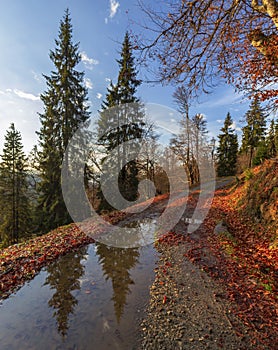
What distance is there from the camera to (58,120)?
551 inches

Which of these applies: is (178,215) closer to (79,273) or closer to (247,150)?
(79,273)

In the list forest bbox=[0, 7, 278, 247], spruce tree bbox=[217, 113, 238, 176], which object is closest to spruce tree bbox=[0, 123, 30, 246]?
forest bbox=[0, 7, 278, 247]

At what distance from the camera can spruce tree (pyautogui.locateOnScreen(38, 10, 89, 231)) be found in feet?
42.9

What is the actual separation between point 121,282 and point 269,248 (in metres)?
4.07

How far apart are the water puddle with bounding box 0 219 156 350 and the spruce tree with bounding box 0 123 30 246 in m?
12.3

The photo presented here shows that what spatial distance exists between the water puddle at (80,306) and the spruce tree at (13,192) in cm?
1232

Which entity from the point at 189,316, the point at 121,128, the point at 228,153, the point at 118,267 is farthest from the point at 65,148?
the point at 228,153

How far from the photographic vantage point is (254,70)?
400 centimetres

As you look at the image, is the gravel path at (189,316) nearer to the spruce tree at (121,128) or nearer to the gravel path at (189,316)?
the gravel path at (189,316)

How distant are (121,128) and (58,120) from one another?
Result: 5.16 metres

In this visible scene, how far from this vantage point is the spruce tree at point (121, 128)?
15.8m

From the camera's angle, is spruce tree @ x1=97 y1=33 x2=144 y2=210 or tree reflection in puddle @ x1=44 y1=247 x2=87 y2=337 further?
spruce tree @ x1=97 y1=33 x2=144 y2=210

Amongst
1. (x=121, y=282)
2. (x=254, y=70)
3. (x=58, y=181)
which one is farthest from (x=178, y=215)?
(x=58, y=181)

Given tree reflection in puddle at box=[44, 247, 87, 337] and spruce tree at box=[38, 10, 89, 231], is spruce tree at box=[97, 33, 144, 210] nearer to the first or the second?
spruce tree at box=[38, 10, 89, 231]
